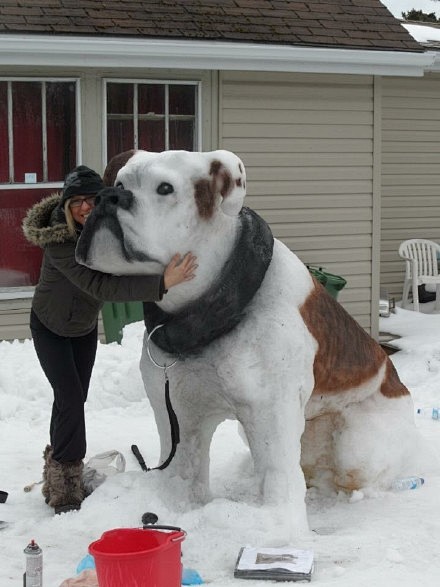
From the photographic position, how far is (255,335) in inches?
181

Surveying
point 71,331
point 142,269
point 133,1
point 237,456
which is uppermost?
point 133,1

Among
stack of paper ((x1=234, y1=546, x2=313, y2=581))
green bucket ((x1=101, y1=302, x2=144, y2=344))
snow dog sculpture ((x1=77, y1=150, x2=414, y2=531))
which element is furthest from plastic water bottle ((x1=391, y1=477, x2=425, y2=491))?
green bucket ((x1=101, y1=302, x2=144, y2=344))

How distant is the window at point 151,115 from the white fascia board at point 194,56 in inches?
16.8

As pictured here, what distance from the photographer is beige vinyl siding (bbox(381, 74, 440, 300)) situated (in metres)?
13.2

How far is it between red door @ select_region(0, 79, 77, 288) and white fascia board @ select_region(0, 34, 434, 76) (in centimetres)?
35

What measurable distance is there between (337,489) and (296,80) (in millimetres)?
5773

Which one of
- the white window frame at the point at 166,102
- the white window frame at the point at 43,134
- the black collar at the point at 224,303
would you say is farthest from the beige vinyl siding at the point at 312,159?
the black collar at the point at 224,303

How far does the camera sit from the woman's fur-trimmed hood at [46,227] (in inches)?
196

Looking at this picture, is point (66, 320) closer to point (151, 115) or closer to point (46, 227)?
point (46, 227)

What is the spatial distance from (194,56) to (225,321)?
523 cm

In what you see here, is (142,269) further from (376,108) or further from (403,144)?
(403,144)

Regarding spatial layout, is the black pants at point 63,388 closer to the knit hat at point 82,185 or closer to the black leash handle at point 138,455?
the knit hat at point 82,185

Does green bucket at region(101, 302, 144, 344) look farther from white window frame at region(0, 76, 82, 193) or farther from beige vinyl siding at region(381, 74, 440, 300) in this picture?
beige vinyl siding at region(381, 74, 440, 300)

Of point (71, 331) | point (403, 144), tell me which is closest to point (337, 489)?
point (71, 331)
